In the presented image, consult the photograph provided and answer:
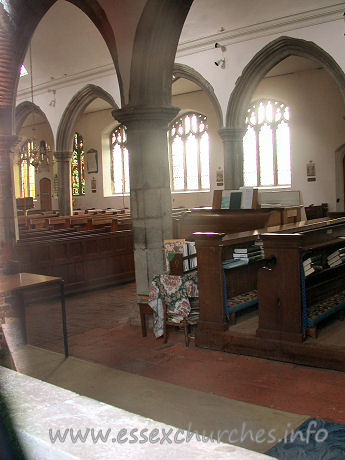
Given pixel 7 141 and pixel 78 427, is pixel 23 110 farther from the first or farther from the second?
pixel 78 427

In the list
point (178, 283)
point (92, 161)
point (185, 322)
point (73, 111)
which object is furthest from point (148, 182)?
point (92, 161)

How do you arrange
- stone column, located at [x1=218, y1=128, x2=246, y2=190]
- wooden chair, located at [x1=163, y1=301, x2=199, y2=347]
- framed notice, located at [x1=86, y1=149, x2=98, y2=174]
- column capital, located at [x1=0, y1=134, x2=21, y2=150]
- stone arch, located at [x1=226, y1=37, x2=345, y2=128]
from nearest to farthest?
wooden chair, located at [x1=163, y1=301, x2=199, y2=347], column capital, located at [x1=0, y1=134, x2=21, y2=150], stone arch, located at [x1=226, y1=37, x2=345, y2=128], stone column, located at [x1=218, y1=128, x2=246, y2=190], framed notice, located at [x1=86, y1=149, x2=98, y2=174]

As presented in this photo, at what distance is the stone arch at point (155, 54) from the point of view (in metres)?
5.46

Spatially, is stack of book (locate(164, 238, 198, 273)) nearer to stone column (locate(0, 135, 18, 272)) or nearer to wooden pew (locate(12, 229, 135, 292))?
wooden pew (locate(12, 229, 135, 292))

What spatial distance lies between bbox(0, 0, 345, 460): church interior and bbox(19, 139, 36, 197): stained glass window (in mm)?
11152

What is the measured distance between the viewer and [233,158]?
40.7 feet

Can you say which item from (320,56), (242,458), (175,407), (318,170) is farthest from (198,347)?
(318,170)

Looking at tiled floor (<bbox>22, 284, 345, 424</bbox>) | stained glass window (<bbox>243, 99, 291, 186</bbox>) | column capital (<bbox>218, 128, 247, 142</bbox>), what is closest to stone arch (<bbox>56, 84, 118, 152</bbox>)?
column capital (<bbox>218, 128, 247, 142</bbox>)

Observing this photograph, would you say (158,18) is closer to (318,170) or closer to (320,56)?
(320,56)

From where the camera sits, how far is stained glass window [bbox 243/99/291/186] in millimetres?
15273

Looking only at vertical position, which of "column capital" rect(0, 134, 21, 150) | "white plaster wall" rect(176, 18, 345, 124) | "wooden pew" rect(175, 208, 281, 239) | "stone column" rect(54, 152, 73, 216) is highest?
"white plaster wall" rect(176, 18, 345, 124)

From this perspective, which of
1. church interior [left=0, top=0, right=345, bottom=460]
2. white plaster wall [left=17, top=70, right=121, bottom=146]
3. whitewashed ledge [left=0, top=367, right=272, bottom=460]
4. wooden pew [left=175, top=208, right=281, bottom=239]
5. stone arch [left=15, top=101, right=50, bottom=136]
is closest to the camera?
whitewashed ledge [left=0, top=367, right=272, bottom=460]

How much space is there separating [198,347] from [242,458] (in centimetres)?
360

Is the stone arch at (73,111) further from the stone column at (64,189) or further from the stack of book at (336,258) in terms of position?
the stack of book at (336,258)
